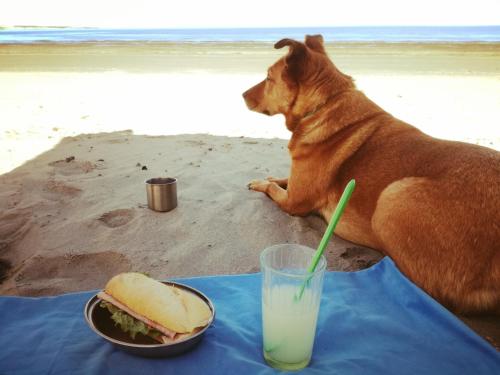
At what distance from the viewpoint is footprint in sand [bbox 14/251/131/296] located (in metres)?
2.47

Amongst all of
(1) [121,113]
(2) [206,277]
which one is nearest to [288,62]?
(2) [206,277]

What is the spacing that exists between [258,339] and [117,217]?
6.70ft

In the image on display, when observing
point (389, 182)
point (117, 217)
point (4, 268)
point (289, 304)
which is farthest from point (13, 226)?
point (389, 182)

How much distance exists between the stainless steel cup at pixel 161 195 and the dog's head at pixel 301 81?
1297mm

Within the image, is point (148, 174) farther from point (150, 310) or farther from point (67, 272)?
point (150, 310)

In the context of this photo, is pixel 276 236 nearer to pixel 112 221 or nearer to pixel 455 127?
pixel 112 221

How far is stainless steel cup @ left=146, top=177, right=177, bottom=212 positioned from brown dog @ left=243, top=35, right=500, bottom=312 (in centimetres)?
92

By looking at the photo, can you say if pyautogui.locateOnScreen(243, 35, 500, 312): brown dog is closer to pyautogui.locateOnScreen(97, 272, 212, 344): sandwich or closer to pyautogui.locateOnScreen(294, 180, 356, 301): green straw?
pyautogui.locateOnScreen(294, 180, 356, 301): green straw

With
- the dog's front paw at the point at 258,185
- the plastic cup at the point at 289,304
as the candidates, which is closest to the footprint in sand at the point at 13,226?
the dog's front paw at the point at 258,185

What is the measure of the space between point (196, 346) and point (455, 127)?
6.62 m

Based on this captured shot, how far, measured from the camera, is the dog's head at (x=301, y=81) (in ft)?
10.5

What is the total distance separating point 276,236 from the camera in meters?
3.18

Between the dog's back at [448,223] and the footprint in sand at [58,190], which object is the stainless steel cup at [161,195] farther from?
the dog's back at [448,223]

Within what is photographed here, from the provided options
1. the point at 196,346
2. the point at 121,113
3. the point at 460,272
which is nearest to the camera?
the point at 196,346
